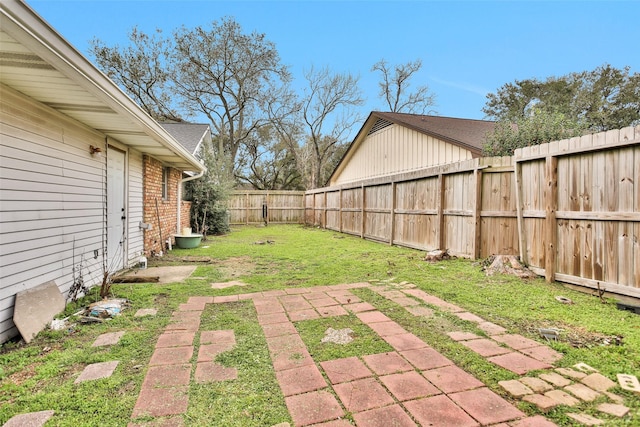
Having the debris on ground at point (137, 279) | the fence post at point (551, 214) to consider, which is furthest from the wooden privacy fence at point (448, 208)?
the debris on ground at point (137, 279)

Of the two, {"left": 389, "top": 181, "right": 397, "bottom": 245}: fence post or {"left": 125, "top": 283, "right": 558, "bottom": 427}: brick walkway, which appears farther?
{"left": 389, "top": 181, "right": 397, "bottom": 245}: fence post

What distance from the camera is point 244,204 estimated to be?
52.4 ft

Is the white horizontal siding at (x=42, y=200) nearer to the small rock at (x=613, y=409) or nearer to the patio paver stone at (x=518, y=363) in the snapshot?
the patio paver stone at (x=518, y=363)

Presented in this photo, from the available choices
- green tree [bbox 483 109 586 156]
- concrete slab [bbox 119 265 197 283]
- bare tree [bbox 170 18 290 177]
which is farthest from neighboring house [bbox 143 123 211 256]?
bare tree [bbox 170 18 290 177]

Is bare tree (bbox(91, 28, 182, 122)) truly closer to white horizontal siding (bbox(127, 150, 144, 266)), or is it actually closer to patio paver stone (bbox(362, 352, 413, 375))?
white horizontal siding (bbox(127, 150, 144, 266))

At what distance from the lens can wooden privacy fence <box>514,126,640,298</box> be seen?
3430 millimetres

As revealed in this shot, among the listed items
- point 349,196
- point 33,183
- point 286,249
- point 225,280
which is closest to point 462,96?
point 349,196

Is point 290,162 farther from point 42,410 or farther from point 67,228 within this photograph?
point 42,410

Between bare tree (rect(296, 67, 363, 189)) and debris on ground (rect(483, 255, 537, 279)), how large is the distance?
20.4 meters

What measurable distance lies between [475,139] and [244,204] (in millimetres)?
10707

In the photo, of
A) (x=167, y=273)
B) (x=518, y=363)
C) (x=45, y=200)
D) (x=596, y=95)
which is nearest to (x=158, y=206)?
(x=167, y=273)

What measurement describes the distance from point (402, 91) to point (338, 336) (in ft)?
83.9

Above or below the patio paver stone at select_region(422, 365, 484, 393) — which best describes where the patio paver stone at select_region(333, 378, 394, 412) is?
below

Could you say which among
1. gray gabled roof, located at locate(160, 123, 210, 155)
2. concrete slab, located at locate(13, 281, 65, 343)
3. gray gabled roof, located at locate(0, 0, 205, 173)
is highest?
gray gabled roof, located at locate(160, 123, 210, 155)
